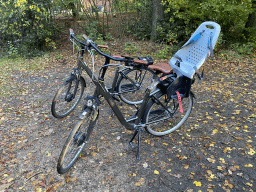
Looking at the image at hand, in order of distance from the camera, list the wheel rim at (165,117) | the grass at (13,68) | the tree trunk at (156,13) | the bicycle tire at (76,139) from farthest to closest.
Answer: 1. the tree trunk at (156,13)
2. the grass at (13,68)
3. the wheel rim at (165,117)
4. the bicycle tire at (76,139)

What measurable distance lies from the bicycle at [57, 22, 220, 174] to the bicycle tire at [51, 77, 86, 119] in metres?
0.56

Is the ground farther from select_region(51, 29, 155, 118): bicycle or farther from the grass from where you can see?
the grass

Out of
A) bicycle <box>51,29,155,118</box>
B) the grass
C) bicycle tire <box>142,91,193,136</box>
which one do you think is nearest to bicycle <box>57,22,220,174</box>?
bicycle tire <box>142,91,193,136</box>

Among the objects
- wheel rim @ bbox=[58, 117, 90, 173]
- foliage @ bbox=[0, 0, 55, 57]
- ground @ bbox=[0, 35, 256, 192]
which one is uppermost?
foliage @ bbox=[0, 0, 55, 57]

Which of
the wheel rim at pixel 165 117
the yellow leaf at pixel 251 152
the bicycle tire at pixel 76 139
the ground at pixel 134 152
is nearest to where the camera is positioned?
the bicycle tire at pixel 76 139

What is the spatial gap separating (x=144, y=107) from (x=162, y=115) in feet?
1.78

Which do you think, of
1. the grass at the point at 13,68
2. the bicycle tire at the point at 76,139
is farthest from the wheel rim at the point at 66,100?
the grass at the point at 13,68

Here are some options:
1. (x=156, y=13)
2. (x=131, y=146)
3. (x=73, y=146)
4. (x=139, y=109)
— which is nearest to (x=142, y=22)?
(x=156, y=13)

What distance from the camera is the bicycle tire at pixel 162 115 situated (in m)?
3.19

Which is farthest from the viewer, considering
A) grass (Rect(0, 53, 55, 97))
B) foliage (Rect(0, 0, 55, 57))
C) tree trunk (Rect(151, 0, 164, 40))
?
tree trunk (Rect(151, 0, 164, 40))

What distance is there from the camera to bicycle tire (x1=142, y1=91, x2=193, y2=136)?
3188 millimetres

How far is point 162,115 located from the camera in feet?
11.2

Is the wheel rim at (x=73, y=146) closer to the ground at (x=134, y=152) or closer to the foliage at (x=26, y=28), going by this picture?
the ground at (x=134, y=152)

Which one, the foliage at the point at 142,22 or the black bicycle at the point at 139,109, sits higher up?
the foliage at the point at 142,22
